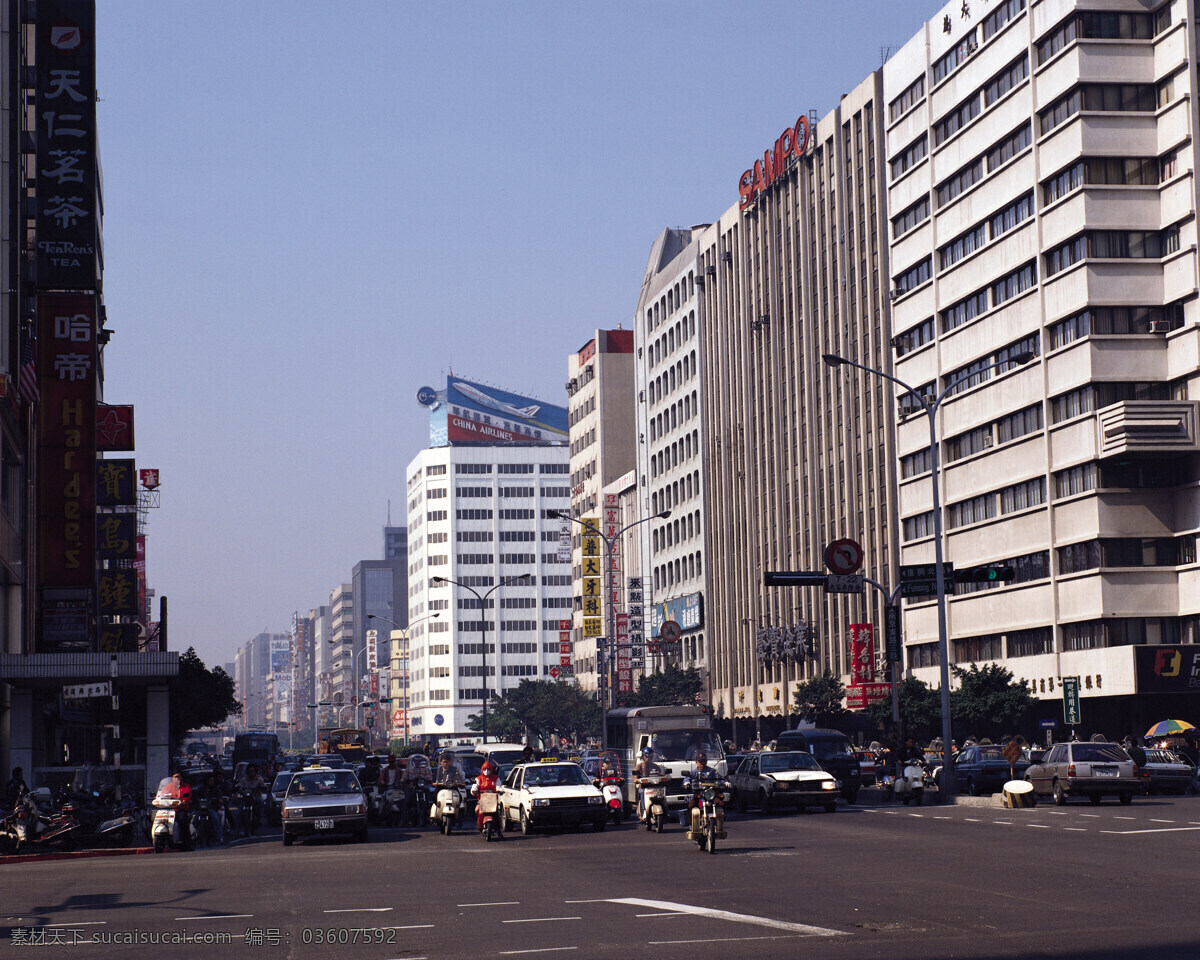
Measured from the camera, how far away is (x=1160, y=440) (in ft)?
224

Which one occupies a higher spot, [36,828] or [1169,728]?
[1169,728]

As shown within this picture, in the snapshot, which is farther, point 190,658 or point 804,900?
point 190,658

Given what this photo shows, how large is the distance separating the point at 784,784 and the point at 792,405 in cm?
6862

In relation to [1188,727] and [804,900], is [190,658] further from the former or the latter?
[804,900]

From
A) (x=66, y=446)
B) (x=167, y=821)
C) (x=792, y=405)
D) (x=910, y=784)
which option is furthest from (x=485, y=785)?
(x=792, y=405)

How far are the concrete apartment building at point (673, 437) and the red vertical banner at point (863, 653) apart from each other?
1324 inches

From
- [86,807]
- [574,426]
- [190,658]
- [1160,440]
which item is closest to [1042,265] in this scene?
[1160,440]

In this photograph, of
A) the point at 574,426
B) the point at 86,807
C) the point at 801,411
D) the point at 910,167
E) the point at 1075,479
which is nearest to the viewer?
the point at 86,807

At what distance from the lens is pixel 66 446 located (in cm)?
4769

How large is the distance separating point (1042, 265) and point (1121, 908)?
61.9 m

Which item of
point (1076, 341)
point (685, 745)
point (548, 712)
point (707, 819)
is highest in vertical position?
point (1076, 341)

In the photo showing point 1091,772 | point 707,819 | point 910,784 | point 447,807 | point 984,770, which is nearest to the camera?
point 707,819

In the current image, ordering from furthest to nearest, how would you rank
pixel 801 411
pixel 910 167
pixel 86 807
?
pixel 801 411 → pixel 910 167 → pixel 86 807

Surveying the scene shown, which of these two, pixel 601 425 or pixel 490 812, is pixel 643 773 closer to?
pixel 490 812
